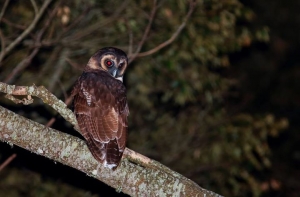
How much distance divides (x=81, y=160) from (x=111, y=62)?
6.70 feet

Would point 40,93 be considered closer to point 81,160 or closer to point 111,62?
point 81,160

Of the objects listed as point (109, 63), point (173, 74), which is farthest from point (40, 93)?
point (173, 74)

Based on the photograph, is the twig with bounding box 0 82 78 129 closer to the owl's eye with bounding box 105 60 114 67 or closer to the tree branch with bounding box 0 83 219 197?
the tree branch with bounding box 0 83 219 197

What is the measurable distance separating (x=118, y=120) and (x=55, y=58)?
3.53m

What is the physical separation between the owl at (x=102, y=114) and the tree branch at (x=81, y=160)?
0.26ft

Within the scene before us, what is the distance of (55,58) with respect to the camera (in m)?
8.45

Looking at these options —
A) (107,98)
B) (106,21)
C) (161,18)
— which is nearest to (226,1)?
(161,18)

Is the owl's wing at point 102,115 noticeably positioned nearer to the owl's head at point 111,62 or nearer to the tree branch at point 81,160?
the tree branch at point 81,160

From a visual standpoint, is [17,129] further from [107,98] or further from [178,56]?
[178,56]

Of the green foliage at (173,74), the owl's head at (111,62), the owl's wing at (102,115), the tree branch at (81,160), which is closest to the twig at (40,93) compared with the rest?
the tree branch at (81,160)

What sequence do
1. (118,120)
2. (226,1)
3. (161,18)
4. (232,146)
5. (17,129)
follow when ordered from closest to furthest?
(17,129)
(118,120)
(226,1)
(161,18)
(232,146)

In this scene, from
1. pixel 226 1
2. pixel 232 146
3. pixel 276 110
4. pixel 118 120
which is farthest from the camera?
pixel 276 110

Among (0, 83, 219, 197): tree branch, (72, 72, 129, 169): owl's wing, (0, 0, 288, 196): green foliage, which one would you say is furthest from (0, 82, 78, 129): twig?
(0, 0, 288, 196): green foliage

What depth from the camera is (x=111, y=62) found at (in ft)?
21.1
